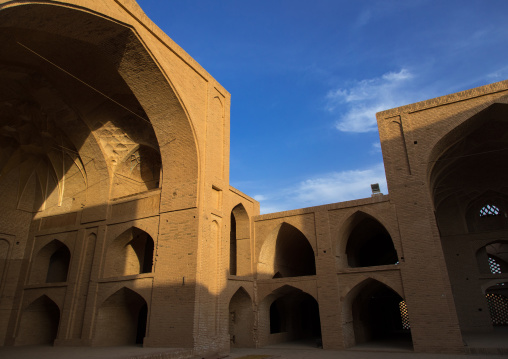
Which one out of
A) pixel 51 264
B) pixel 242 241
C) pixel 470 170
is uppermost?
pixel 470 170

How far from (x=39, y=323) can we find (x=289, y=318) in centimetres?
833

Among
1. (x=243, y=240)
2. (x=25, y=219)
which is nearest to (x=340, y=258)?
(x=243, y=240)

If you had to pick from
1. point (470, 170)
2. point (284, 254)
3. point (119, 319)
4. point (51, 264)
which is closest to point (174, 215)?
point (119, 319)

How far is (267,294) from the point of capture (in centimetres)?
1123

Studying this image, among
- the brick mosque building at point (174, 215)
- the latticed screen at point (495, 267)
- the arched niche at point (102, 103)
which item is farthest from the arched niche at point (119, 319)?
the latticed screen at point (495, 267)

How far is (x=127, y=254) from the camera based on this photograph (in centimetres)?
1147

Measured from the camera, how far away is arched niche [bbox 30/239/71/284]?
12461mm

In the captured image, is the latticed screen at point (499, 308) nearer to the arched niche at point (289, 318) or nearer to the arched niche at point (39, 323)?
the arched niche at point (289, 318)

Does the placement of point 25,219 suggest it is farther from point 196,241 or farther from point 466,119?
point 466,119

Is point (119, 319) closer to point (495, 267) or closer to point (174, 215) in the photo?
point (174, 215)

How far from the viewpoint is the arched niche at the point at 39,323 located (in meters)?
11.5

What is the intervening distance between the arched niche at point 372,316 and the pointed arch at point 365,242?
1.17 metres

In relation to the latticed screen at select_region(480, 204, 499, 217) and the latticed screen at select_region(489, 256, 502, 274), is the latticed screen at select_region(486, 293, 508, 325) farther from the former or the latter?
the latticed screen at select_region(480, 204, 499, 217)

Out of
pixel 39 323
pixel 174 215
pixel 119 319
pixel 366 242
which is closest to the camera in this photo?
pixel 174 215
